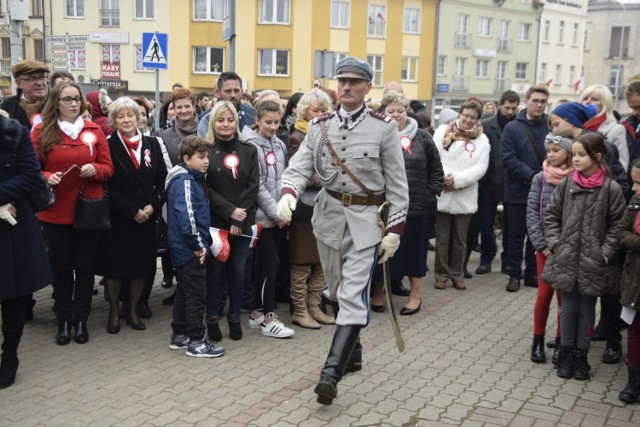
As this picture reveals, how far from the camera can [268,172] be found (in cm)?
621

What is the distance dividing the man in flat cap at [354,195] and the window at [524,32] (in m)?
51.9

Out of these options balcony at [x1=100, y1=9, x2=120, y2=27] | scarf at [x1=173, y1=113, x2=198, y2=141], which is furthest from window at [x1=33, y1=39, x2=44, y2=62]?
scarf at [x1=173, y1=113, x2=198, y2=141]

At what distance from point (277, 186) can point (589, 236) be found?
271 cm

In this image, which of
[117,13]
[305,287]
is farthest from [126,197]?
[117,13]

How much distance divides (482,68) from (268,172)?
47680 millimetres

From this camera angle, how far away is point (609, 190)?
16.4 ft

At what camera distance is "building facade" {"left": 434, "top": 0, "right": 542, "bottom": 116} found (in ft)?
156

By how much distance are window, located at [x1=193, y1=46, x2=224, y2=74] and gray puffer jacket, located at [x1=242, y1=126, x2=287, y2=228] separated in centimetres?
3391

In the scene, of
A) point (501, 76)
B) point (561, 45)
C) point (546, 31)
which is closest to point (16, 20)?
point (501, 76)

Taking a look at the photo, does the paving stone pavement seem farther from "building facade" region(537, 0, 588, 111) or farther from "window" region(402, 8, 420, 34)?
"building facade" region(537, 0, 588, 111)

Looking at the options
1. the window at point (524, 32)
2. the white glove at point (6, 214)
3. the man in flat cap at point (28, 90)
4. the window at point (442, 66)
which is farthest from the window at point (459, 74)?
the white glove at point (6, 214)

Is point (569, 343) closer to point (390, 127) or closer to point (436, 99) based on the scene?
point (390, 127)

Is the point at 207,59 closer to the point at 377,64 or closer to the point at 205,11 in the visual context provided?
the point at 205,11

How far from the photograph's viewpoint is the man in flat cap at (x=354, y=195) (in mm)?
4727
